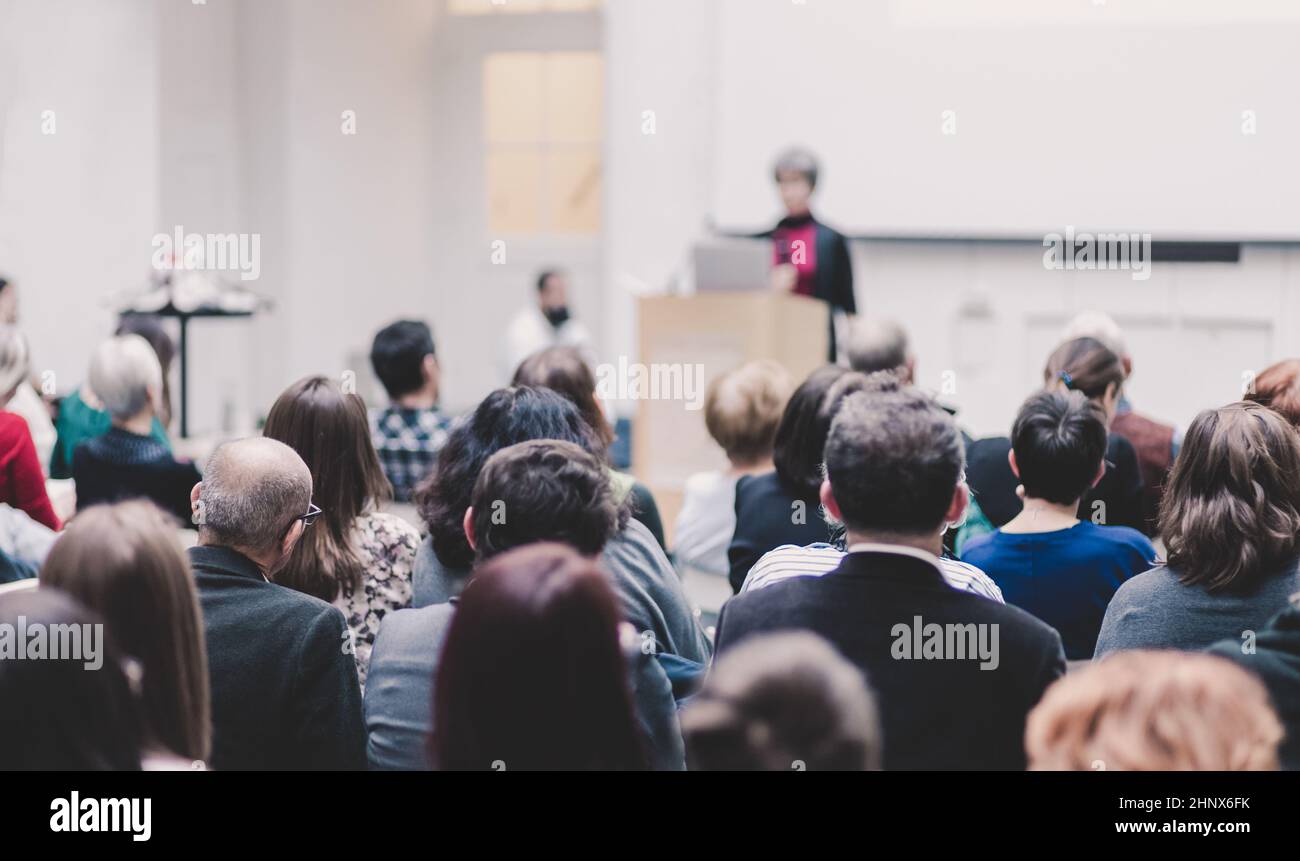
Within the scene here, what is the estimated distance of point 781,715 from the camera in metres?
1.21

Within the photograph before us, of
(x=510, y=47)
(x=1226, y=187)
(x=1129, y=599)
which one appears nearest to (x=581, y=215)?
(x=510, y=47)

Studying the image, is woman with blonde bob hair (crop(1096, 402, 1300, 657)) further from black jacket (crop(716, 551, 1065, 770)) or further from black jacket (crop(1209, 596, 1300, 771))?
black jacket (crop(716, 551, 1065, 770))

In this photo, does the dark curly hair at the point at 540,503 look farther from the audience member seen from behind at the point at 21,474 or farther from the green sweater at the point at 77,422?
the green sweater at the point at 77,422

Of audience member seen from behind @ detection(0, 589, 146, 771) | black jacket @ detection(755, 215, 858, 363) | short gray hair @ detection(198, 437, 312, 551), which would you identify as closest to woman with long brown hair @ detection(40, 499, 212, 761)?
audience member seen from behind @ detection(0, 589, 146, 771)

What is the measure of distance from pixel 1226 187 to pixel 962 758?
17.2 ft

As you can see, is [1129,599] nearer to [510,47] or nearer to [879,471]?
[879,471]

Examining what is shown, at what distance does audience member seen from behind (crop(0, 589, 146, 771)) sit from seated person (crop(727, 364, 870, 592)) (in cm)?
159

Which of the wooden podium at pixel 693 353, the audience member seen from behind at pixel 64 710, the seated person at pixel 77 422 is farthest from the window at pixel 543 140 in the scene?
the audience member seen from behind at pixel 64 710

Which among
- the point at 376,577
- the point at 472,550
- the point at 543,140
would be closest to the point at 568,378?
the point at 376,577

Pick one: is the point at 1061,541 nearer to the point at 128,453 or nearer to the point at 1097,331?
the point at 1097,331

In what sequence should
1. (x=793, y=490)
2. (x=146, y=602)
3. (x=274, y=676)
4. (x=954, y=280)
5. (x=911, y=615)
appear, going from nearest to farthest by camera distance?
(x=146, y=602), (x=911, y=615), (x=274, y=676), (x=793, y=490), (x=954, y=280)

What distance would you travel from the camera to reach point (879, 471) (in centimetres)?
179

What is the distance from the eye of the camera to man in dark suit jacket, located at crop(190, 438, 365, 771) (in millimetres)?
1949

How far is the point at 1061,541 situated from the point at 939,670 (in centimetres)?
95
